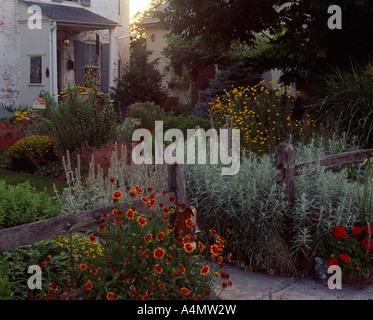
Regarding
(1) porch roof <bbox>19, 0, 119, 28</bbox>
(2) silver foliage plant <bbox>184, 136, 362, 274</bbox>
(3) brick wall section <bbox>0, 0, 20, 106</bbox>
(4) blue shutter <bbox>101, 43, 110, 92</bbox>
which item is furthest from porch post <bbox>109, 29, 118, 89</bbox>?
(2) silver foliage plant <bbox>184, 136, 362, 274</bbox>

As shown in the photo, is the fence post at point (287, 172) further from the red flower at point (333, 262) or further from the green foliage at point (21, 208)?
the green foliage at point (21, 208)

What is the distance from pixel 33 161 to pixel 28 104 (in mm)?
9252


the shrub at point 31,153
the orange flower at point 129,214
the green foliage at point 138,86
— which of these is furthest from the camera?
the green foliage at point 138,86

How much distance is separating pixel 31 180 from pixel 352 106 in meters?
5.93

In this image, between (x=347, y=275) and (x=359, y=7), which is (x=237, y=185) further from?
(x=359, y=7)

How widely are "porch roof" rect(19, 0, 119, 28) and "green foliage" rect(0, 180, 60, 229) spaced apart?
1336cm

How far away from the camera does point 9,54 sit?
1744 cm

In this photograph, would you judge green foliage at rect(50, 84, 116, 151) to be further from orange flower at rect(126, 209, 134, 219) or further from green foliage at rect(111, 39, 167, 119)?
green foliage at rect(111, 39, 167, 119)

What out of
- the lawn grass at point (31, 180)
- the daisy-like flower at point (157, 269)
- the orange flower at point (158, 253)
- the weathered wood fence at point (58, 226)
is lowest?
the lawn grass at point (31, 180)

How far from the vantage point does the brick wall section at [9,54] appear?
1711 cm

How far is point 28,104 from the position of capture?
17719 mm

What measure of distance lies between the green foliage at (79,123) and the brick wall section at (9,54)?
29.3 ft

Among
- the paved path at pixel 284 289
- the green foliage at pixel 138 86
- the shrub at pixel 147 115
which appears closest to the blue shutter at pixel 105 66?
the green foliage at pixel 138 86
